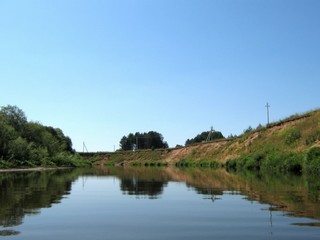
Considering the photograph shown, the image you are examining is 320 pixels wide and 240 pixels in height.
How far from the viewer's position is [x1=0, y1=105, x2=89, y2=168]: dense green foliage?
84250 mm

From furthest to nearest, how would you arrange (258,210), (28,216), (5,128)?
(5,128) < (258,210) < (28,216)

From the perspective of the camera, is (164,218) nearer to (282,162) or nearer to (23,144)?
(282,162)

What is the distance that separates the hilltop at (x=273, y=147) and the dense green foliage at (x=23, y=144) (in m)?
36.5

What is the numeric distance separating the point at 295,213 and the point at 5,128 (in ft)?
266

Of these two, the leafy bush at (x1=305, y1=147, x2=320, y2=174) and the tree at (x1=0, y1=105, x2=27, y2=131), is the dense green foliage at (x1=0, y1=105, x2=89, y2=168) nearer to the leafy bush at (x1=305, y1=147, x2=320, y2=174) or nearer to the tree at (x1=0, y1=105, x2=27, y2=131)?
the tree at (x1=0, y1=105, x2=27, y2=131)

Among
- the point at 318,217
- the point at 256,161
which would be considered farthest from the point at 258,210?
the point at 256,161

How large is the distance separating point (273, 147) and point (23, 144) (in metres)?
51.7

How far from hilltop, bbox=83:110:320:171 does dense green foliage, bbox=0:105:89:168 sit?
36501 mm

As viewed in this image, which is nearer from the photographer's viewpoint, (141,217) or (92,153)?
(141,217)

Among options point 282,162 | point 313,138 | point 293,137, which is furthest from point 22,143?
point 313,138

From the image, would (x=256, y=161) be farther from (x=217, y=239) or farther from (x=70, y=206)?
(x=217, y=239)

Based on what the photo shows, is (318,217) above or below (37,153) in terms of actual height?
below

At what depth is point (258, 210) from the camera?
16031 mm

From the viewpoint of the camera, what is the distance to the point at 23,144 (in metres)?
89.2
